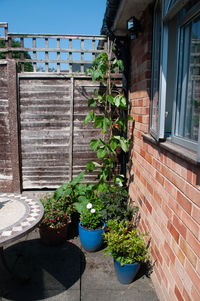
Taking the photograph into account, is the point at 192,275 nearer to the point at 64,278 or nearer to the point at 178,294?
the point at 178,294

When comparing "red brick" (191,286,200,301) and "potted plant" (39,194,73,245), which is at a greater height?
"red brick" (191,286,200,301)

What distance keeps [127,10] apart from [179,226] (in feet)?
8.24

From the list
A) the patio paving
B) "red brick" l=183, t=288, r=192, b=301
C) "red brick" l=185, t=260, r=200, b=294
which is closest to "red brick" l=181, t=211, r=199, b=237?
"red brick" l=185, t=260, r=200, b=294

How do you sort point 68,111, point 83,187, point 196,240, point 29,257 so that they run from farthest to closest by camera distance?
point 68,111 < point 83,187 < point 29,257 < point 196,240

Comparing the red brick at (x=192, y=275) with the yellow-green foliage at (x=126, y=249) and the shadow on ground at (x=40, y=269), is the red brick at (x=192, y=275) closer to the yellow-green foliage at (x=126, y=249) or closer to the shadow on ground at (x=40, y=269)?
the yellow-green foliage at (x=126, y=249)

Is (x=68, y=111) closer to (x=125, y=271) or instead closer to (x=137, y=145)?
(x=137, y=145)

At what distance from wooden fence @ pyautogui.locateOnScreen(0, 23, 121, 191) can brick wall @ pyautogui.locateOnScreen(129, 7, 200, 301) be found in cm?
85

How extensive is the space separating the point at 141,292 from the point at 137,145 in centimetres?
173

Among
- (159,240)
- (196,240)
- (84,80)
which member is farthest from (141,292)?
(84,80)

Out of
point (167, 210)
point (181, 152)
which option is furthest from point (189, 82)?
point (167, 210)

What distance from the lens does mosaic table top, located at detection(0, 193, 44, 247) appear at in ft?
6.57

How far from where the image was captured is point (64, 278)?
2.74m

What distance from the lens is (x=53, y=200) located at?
155 inches

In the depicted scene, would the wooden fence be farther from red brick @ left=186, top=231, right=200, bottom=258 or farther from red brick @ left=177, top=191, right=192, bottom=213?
red brick @ left=186, top=231, right=200, bottom=258
